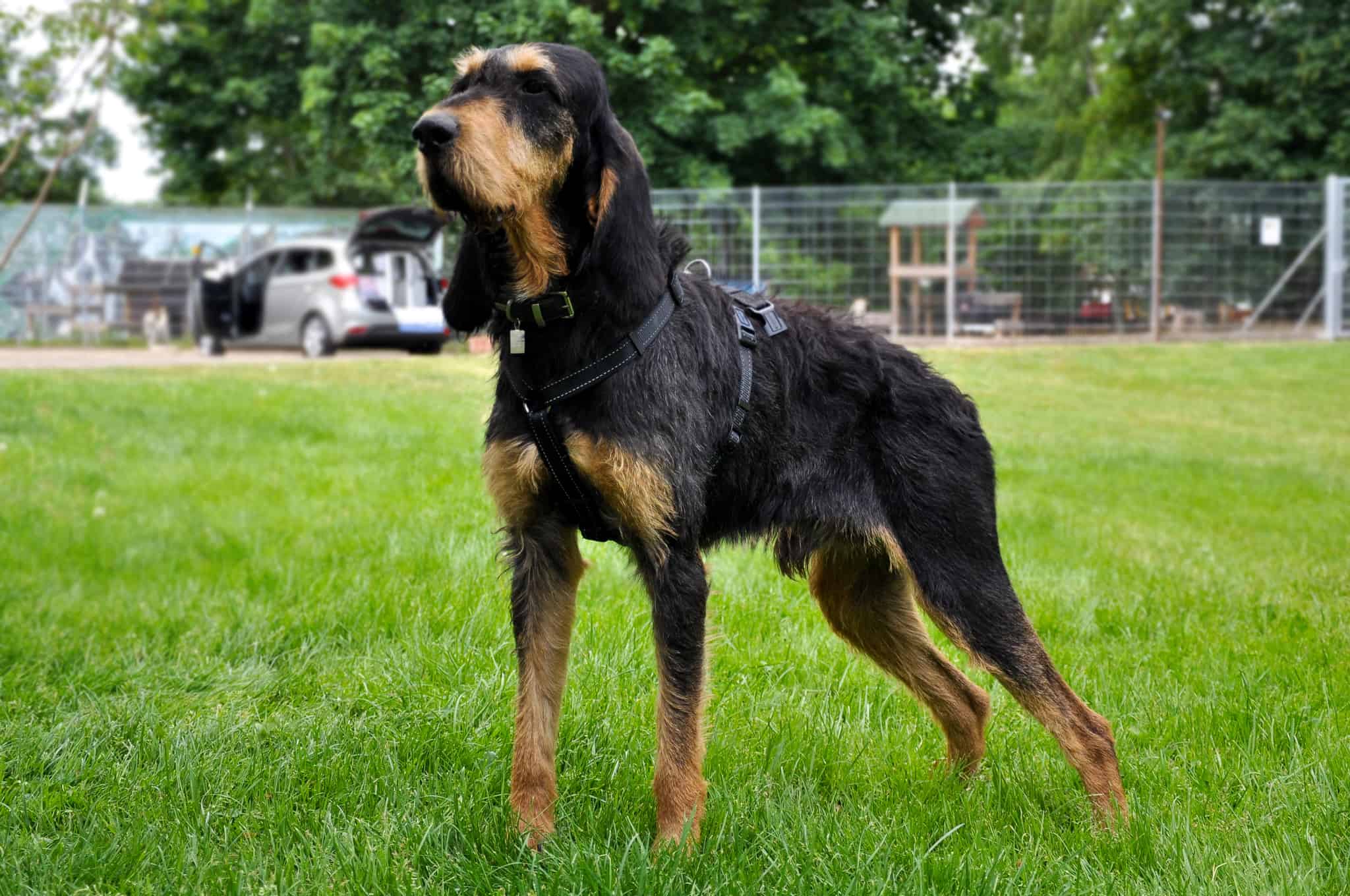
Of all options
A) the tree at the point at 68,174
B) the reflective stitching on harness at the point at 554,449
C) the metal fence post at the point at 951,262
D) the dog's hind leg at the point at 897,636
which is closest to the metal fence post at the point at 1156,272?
the metal fence post at the point at 951,262

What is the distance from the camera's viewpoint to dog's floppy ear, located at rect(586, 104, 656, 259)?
328cm

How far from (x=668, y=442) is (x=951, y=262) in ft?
61.1

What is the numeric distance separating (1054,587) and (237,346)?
62.6 ft

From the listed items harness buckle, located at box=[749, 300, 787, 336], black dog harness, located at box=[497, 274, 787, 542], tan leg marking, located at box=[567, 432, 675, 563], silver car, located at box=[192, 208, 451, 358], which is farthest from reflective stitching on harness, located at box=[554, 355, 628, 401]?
silver car, located at box=[192, 208, 451, 358]

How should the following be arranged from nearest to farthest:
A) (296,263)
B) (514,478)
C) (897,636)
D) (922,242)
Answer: (514,478)
(897,636)
(296,263)
(922,242)

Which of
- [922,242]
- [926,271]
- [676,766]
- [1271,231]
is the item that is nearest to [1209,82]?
[1271,231]

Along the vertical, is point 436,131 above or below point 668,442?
above

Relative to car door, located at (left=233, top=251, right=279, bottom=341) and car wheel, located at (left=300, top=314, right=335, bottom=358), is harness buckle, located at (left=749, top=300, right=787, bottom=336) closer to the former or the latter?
car wheel, located at (left=300, top=314, right=335, bottom=358)

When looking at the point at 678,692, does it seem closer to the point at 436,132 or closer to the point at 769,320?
the point at 769,320

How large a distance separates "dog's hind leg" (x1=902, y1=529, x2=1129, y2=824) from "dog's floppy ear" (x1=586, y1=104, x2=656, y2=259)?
1.26 metres

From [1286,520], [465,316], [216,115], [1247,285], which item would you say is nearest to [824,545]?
[465,316]

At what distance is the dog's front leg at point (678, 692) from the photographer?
3.22 m

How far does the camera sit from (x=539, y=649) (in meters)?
3.43

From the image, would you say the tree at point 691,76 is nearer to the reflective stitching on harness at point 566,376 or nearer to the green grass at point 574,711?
the green grass at point 574,711
